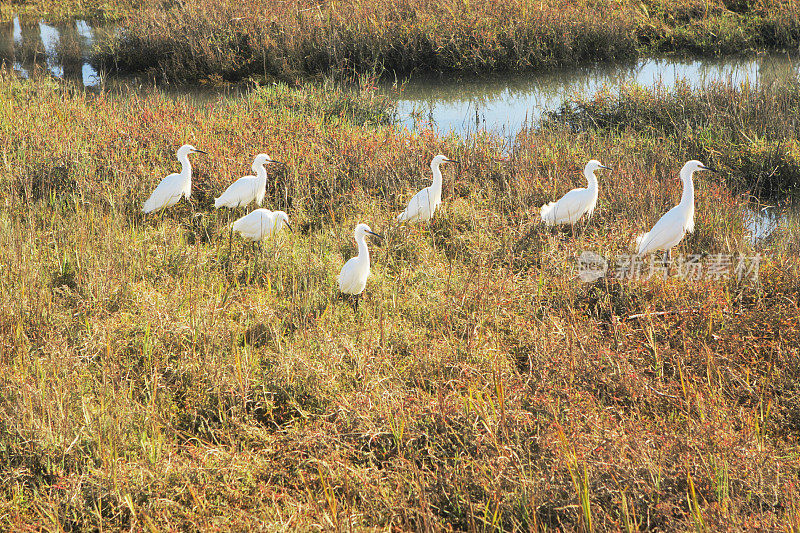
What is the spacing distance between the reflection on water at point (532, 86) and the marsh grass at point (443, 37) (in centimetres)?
33

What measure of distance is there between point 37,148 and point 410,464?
5.92 metres

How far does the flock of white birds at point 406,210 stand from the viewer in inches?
188

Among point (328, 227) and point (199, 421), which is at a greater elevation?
point (328, 227)

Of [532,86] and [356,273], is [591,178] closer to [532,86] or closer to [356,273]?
[356,273]

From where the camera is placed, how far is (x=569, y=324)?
13.5 feet

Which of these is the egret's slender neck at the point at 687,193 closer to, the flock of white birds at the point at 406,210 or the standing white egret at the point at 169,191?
the flock of white birds at the point at 406,210

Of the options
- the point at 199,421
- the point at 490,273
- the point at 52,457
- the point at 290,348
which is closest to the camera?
the point at 52,457

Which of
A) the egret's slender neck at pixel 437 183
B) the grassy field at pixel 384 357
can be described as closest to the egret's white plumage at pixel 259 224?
the grassy field at pixel 384 357

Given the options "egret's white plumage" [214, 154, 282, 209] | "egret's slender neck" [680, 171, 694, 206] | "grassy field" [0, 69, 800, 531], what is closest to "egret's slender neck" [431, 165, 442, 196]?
"grassy field" [0, 69, 800, 531]

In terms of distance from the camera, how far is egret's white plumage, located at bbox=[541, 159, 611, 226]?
18.1ft

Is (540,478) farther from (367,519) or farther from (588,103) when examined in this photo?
(588,103)

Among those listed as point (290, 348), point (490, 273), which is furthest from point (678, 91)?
point (290, 348)

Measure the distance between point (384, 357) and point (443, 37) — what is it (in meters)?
9.12

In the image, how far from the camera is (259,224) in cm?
541
